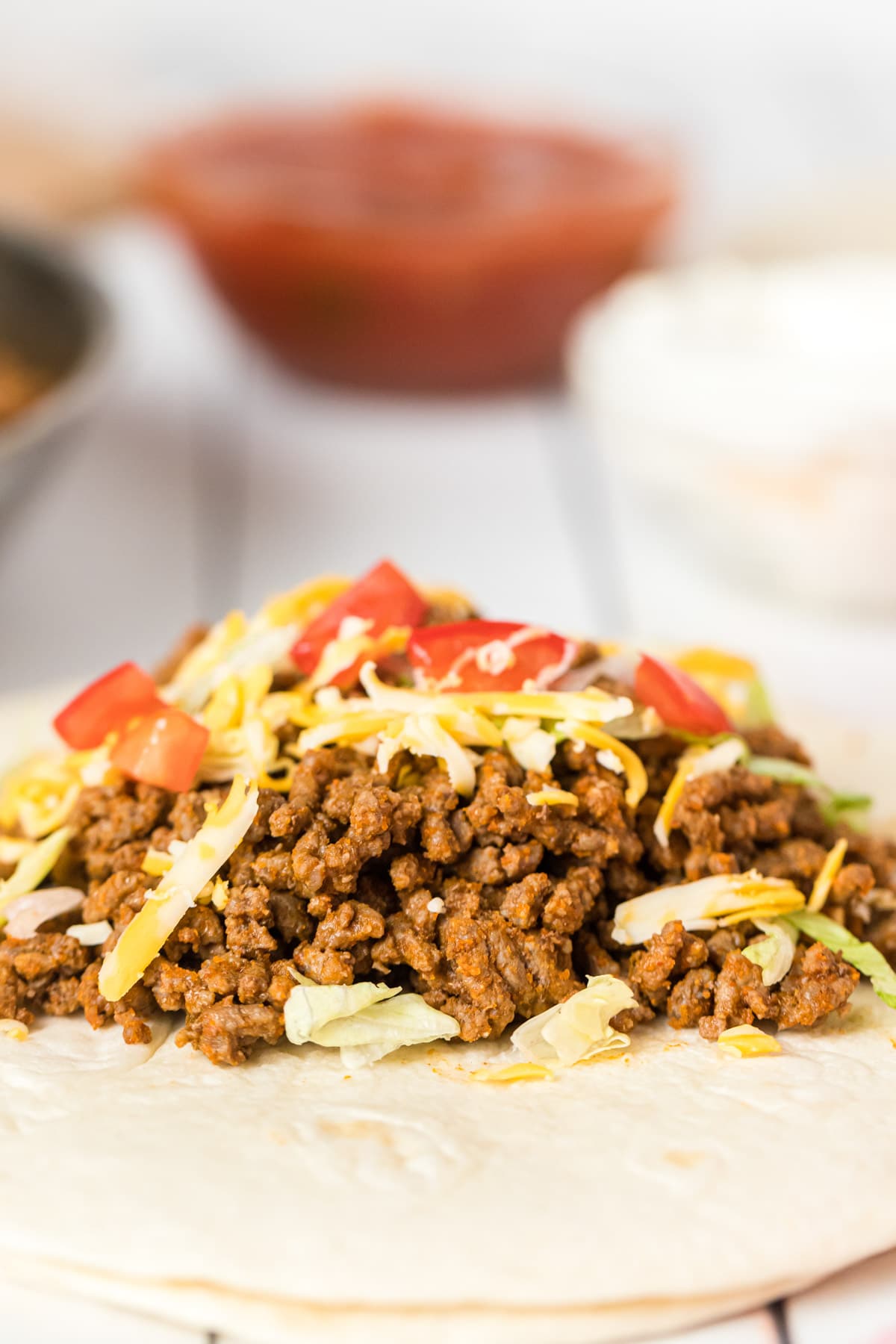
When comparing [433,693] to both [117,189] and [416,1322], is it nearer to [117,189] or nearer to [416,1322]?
[416,1322]

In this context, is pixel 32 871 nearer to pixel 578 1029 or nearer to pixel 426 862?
pixel 426 862

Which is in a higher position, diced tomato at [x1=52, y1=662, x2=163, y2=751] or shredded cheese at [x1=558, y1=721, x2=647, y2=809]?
diced tomato at [x1=52, y1=662, x2=163, y2=751]

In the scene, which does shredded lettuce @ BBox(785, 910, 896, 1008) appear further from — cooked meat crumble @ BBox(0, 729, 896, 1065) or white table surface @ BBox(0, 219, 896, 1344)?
white table surface @ BBox(0, 219, 896, 1344)

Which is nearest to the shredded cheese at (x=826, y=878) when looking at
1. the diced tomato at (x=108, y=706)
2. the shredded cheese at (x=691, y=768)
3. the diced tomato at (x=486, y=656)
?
the shredded cheese at (x=691, y=768)

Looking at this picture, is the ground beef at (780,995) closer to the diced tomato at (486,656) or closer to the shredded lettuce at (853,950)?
the shredded lettuce at (853,950)

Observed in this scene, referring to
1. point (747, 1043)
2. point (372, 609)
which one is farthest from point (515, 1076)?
point (372, 609)

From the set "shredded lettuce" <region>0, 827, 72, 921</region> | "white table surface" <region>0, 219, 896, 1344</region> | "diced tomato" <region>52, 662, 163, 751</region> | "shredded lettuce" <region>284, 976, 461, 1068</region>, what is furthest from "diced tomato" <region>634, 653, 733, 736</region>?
"white table surface" <region>0, 219, 896, 1344</region>

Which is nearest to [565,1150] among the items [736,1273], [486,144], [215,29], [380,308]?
[736,1273]
